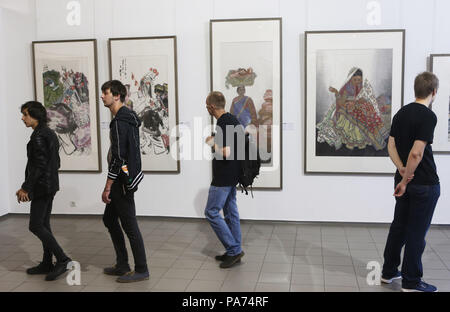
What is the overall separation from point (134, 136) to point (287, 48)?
2.70 metres

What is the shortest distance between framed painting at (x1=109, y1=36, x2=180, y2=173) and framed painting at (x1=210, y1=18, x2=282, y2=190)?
59cm

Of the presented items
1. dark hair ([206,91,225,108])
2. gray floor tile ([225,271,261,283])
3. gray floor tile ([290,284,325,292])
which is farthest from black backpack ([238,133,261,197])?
gray floor tile ([290,284,325,292])

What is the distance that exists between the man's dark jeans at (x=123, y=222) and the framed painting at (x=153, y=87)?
2129 millimetres

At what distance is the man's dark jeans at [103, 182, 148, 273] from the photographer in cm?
385

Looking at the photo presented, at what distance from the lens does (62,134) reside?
635 cm

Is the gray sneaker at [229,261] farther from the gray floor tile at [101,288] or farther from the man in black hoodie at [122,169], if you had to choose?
the gray floor tile at [101,288]

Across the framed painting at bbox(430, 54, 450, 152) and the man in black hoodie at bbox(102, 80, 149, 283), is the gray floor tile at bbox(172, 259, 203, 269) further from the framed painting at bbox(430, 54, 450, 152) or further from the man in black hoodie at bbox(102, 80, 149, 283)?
the framed painting at bbox(430, 54, 450, 152)

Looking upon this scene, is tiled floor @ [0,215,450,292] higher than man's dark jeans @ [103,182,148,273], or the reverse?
man's dark jeans @ [103,182,148,273]

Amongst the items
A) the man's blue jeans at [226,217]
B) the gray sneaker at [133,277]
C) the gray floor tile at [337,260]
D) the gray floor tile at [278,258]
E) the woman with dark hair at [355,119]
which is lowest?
the gray floor tile at [278,258]

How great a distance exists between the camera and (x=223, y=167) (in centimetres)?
423

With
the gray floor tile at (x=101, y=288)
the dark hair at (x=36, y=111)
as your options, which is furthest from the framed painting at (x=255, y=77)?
the gray floor tile at (x=101, y=288)

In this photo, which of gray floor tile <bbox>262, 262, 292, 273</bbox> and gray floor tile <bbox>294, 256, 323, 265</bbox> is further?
gray floor tile <bbox>294, 256, 323, 265</bbox>

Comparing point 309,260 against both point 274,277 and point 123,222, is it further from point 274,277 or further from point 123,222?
point 123,222

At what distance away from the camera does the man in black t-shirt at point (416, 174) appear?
3.47 m
